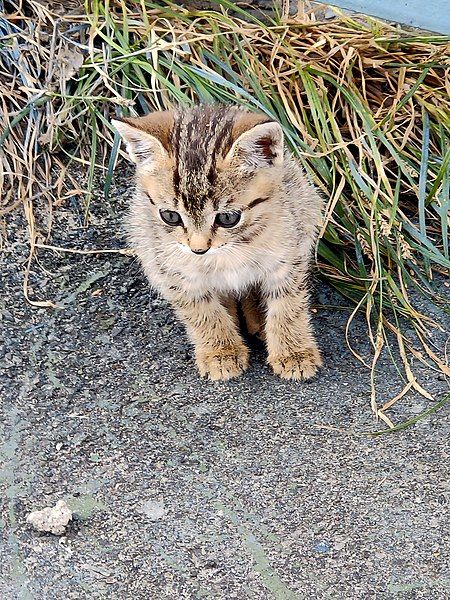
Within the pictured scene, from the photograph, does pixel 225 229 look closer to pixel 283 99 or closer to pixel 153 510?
pixel 153 510

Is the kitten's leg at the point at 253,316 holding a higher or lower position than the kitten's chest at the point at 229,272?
lower

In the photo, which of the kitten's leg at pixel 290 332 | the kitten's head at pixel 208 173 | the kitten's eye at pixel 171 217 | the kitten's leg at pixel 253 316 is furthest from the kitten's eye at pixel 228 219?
the kitten's leg at pixel 253 316

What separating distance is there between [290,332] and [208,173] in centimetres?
81

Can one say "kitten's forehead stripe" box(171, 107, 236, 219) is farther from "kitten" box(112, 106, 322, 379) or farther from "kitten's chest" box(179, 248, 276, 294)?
"kitten's chest" box(179, 248, 276, 294)

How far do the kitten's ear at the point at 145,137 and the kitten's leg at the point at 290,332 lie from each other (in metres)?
0.69

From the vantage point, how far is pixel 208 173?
2967 millimetres

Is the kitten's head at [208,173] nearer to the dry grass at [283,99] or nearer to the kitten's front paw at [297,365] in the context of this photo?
the kitten's front paw at [297,365]

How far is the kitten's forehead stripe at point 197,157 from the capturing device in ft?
9.74

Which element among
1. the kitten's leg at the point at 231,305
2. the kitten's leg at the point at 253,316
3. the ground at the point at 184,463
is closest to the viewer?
the ground at the point at 184,463

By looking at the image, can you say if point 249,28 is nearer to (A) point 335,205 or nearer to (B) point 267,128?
(A) point 335,205

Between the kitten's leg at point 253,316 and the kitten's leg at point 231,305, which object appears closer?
the kitten's leg at point 231,305

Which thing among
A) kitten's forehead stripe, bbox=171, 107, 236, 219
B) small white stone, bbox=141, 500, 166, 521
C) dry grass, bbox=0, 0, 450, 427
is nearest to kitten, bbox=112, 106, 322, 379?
kitten's forehead stripe, bbox=171, 107, 236, 219

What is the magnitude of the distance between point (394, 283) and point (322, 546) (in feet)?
4.27

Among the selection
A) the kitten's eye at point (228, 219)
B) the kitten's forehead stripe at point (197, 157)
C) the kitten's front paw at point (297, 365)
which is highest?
the kitten's forehead stripe at point (197, 157)
